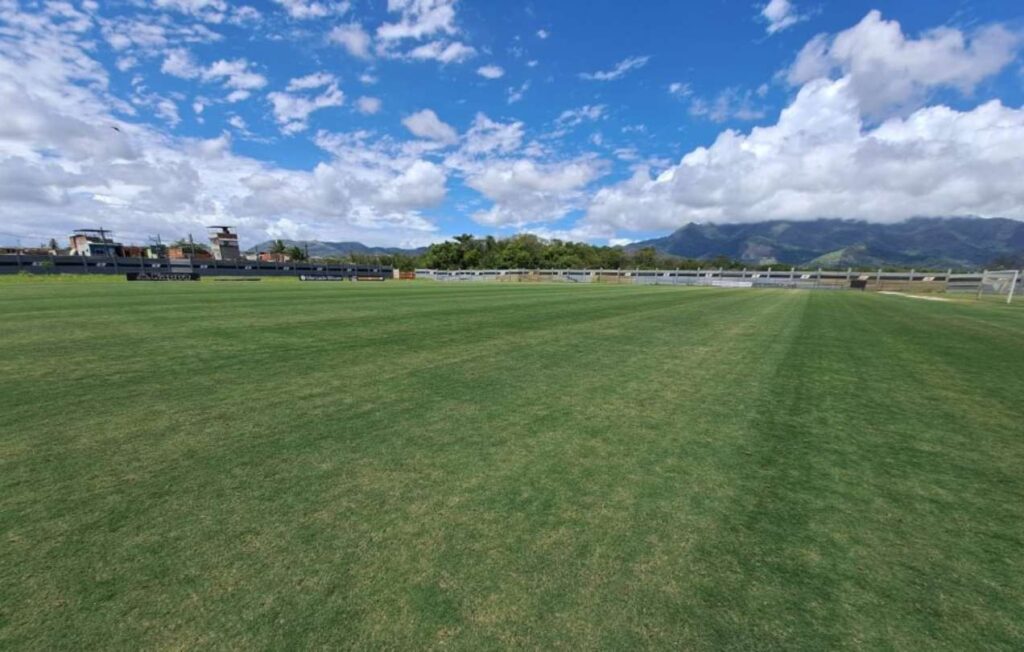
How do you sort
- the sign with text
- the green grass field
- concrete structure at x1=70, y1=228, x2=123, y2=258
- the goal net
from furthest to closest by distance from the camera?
concrete structure at x1=70, y1=228, x2=123, y2=258, the sign with text, the goal net, the green grass field

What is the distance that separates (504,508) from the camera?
101 inches

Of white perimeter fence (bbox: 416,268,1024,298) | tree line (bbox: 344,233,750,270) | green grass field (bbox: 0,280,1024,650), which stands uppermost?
tree line (bbox: 344,233,750,270)

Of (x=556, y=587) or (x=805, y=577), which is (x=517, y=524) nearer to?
(x=556, y=587)

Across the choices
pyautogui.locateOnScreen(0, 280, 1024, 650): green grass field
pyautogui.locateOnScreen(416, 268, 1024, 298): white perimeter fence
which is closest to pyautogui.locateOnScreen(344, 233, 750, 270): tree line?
pyautogui.locateOnScreen(416, 268, 1024, 298): white perimeter fence

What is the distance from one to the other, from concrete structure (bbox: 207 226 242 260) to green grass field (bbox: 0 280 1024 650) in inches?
4986

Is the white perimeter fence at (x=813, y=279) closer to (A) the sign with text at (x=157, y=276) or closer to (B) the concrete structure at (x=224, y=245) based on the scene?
(A) the sign with text at (x=157, y=276)

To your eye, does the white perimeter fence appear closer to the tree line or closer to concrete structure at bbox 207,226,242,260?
the tree line

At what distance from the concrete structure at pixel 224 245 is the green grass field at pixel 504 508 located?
127 metres

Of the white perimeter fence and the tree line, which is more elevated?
the tree line

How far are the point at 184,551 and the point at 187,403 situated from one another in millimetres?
2764

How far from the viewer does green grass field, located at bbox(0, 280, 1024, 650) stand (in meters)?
1.76

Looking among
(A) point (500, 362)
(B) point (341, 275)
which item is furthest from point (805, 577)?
(B) point (341, 275)

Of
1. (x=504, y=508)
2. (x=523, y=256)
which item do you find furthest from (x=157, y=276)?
(x=523, y=256)

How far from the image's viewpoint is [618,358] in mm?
6820
